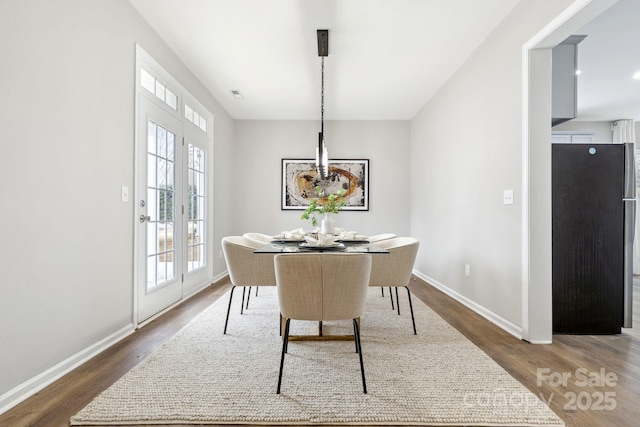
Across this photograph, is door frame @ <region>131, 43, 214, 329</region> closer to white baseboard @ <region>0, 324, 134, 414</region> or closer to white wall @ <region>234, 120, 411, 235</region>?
white baseboard @ <region>0, 324, 134, 414</region>

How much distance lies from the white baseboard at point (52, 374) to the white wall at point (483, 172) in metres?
3.10

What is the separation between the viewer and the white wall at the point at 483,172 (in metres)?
2.54

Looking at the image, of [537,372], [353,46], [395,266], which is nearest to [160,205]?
[395,266]

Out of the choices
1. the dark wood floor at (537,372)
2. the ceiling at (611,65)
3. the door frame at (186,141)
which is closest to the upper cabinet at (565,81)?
the ceiling at (611,65)

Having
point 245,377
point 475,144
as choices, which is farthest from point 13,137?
point 475,144

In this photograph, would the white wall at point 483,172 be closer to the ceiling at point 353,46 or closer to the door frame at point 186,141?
the ceiling at point 353,46

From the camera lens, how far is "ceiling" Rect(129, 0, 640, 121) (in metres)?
2.62

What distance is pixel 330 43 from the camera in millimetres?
3133

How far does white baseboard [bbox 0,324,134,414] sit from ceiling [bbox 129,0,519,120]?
2.65 metres

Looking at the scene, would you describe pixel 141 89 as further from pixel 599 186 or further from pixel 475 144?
pixel 599 186

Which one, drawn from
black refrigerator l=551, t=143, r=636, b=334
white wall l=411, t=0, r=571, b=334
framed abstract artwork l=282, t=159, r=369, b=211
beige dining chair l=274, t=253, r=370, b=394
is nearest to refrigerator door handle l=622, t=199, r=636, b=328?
black refrigerator l=551, t=143, r=636, b=334

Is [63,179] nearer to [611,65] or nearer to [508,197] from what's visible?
[508,197]

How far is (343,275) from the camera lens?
1.66 meters

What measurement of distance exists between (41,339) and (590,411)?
287 centimetres
